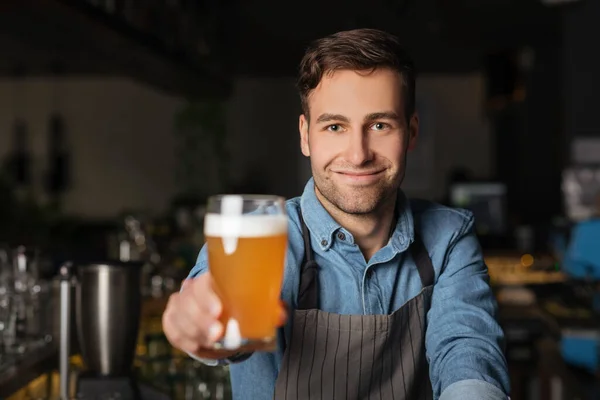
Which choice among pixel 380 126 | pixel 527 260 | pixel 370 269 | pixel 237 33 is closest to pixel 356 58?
pixel 380 126

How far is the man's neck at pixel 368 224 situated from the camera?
1.50 meters

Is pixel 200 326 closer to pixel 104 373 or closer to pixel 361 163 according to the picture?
pixel 361 163

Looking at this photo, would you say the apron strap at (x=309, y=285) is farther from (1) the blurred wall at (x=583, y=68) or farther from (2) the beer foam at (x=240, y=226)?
(1) the blurred wall at (x=583, y=68)

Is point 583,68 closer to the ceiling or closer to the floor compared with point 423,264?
closer to the ceiling

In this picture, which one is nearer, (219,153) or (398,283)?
(398,283)

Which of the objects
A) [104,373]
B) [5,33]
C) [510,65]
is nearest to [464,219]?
[104,373]

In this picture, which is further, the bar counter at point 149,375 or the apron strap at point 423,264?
the bar counter at point 149,375

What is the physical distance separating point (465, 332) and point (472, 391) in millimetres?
150

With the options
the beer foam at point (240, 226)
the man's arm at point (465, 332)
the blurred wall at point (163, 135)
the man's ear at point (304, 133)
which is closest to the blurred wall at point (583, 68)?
the blurred wall at point (163, 135)

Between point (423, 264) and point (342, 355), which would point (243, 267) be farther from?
point (423, 264)

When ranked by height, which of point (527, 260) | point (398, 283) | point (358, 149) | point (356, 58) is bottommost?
point (527, 260)

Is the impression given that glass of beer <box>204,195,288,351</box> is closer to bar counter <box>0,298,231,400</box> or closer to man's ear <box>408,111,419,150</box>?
man's ear <box>408,111,419,150</box>

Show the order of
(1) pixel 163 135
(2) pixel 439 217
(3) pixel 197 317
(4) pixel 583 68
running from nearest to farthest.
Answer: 1. (3) pixel 197 317
2. (2) pixel 439 217
3. (4) pixel 583 68
4. (1) pixel 163 135

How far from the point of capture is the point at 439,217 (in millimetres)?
1624
